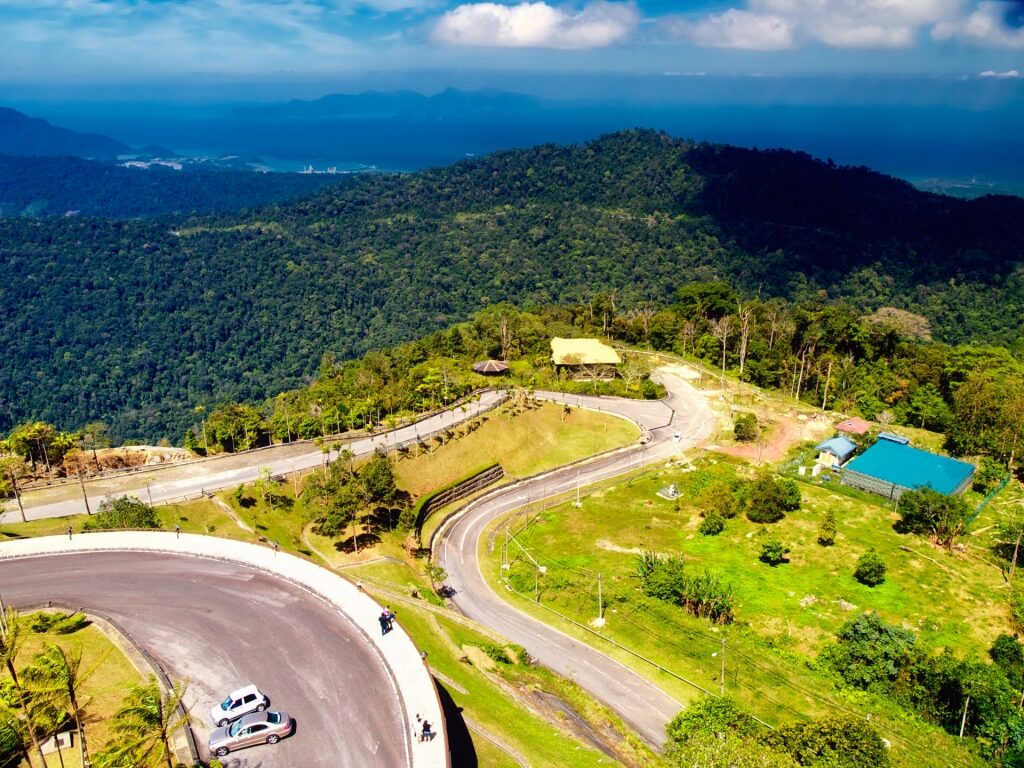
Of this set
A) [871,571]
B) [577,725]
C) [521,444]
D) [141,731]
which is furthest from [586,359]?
[141,731]

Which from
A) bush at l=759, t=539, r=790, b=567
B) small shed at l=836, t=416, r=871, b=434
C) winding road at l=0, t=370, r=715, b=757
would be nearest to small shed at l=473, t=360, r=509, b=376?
winding road at l=0, t=370, r=715, b=757

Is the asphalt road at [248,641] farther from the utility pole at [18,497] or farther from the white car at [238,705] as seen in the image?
the utility pole at [18,497]

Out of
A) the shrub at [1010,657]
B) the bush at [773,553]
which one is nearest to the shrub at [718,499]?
the bush at [773,553]

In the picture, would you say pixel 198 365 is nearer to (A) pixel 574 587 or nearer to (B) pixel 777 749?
(A) pixel 574 587

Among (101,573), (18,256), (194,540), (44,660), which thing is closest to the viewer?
(44,660)

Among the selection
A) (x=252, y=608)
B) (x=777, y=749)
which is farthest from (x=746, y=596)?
(x=252, y=608)

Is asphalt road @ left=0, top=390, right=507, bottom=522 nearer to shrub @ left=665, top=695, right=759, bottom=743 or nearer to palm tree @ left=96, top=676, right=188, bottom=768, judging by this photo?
palm tree @ left=96, top=676, right=188, bottom=768

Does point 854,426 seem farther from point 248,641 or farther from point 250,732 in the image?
point 250,732

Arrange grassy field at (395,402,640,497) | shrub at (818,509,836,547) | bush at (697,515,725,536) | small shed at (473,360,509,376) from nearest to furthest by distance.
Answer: shrub at (818,509,836,547), bush at (697,515,725,536), grassy field at (395,402,640,497), small shed at (473,360,509,376)
